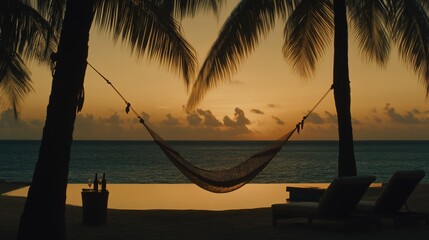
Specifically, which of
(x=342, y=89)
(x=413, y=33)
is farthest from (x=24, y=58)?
(x=413, y=33)

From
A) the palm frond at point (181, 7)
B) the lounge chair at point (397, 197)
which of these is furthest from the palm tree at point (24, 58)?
the lounge chair at point (397, 197)

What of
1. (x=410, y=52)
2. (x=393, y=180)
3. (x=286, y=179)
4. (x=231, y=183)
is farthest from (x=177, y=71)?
(x=286, y=179)

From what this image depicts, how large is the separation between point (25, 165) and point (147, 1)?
166 feet

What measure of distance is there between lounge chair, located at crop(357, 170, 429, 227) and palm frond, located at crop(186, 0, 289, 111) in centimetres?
302

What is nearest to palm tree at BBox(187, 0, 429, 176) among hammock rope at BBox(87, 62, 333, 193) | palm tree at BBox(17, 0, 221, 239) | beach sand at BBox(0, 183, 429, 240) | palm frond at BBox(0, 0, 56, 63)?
hammock rope at BBox(87, 62, 333, 193)

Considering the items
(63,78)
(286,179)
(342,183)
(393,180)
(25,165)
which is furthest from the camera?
(25,165)

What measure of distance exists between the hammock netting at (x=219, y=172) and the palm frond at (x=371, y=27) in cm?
290

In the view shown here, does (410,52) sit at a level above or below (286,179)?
above

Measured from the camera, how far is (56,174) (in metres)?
5.79

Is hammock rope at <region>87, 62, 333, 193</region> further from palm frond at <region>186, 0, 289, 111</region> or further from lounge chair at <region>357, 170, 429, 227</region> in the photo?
lounge chair at <region>357, 170, 429, 227</region>

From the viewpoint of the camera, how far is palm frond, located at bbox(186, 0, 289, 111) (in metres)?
9.37

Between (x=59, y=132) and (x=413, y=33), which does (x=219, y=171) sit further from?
(x=413, y=33)

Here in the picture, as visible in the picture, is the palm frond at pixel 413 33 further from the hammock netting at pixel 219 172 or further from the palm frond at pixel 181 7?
the palm frond at pixel 181 7

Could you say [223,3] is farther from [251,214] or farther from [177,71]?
[251,214]
